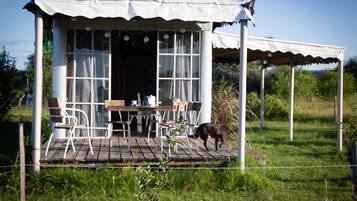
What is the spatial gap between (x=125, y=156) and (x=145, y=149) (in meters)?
0.79

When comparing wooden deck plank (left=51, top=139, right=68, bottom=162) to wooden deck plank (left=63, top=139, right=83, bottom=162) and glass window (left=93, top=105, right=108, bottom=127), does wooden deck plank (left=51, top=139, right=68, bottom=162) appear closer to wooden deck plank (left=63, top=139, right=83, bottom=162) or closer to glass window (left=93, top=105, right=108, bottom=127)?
wooden deck plank (left=63, top=139, right=83, bottom=162)

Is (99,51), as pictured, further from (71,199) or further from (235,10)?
(71,199)

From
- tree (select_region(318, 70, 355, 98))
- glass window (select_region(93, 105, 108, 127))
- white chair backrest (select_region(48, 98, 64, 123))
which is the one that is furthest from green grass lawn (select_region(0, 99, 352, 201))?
tree (select_region(318, 70, 355, 98))

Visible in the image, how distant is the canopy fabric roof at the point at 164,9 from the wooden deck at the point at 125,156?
78.3 inches

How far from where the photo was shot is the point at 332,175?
25.6 feet

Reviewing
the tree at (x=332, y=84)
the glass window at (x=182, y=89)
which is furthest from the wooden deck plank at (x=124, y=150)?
the tree at (x=332, y=84)

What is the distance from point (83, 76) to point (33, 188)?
301 cm

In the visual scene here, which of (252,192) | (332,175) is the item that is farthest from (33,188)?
(332,175)

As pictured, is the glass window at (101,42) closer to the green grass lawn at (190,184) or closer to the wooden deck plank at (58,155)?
the wooden deck plank at (58,155)

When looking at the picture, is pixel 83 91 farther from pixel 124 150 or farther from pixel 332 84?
pixel 332 84

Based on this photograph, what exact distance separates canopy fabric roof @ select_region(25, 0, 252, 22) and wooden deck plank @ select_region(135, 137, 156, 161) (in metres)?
2.00

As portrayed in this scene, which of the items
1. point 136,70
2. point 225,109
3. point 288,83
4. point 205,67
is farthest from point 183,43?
point 288,83

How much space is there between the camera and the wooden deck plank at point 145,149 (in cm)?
678

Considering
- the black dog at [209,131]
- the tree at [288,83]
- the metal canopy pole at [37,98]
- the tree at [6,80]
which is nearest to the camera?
the metal canopy pole at [37,98]
